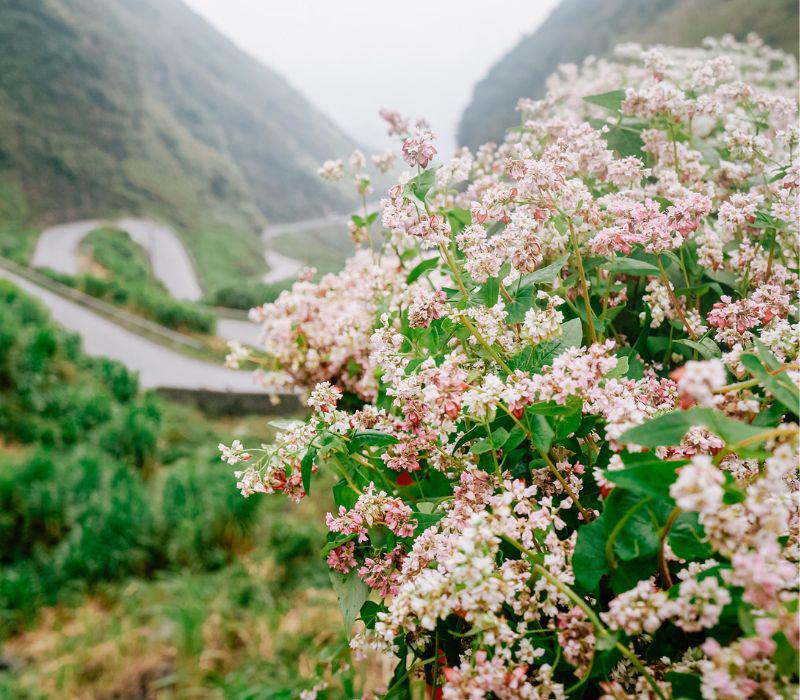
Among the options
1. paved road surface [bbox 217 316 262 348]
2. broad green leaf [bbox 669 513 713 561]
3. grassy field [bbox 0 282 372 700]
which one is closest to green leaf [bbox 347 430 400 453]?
broad green leaf [bbox 669 513 713 561]

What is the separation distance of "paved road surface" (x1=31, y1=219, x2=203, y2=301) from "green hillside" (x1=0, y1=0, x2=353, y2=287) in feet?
3.62

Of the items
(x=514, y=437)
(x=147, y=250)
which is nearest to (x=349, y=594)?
(x=514, y=437)

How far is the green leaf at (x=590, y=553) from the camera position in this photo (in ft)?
1.93

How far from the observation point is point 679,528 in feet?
1.90

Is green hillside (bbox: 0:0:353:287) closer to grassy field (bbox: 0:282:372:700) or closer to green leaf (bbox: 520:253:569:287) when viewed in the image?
grassy field (bbox: 0:282:372:700)

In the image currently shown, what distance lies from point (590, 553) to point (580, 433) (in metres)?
0.19

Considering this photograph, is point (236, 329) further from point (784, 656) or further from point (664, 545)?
point (784, 656)

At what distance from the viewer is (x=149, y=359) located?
39.3 feet

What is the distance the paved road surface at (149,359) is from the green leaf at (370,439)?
369 inches

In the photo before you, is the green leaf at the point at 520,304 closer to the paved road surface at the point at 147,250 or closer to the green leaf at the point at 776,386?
the green leaf at the point at 776,386

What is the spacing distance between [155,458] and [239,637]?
349 centimetres

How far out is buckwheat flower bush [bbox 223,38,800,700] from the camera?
497 mm

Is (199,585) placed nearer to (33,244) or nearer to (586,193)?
(586,193)

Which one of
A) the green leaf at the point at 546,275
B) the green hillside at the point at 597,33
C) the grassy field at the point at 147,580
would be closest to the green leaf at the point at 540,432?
the green leaf at the point at 546,275
